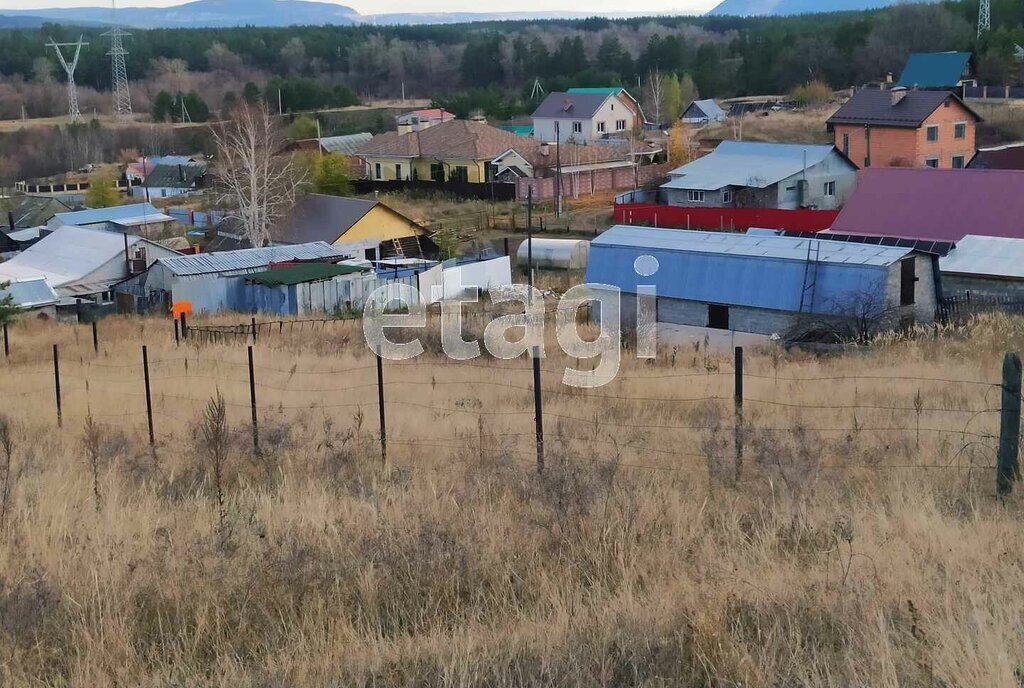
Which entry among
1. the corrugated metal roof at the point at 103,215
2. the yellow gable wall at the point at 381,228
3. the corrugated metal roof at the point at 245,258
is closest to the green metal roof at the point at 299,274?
the corrugated metal roof at the point at 245,258

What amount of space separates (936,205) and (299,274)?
15.2 metres

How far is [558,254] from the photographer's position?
1262 inches

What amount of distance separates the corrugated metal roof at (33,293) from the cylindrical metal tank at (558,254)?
12.9 metres

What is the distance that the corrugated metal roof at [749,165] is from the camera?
38.4 metres

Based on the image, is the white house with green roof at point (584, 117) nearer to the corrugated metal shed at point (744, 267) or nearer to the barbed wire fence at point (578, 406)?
the corrugated metal shed at point (744, 267)

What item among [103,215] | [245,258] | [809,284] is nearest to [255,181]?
[245,258]

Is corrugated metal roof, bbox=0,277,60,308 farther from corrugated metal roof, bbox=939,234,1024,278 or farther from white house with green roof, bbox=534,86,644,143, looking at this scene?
white house with green roof, bbox=534,86,644,143

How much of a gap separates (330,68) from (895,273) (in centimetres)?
11205

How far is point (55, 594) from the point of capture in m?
4.62

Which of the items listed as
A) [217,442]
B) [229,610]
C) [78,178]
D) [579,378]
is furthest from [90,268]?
[78,178]

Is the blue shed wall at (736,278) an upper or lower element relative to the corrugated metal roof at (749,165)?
lower

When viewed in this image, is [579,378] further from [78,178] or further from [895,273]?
[78,178]

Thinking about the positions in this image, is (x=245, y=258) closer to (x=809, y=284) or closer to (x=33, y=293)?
(x=33, y=293)

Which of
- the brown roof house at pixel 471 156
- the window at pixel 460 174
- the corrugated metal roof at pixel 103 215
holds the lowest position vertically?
the corrugated metal roof at pixel 103 215
